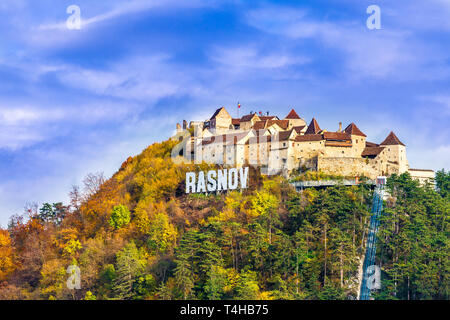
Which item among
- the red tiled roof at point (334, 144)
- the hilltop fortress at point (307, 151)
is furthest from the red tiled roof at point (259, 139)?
the red tiled roof at point (334, 144)

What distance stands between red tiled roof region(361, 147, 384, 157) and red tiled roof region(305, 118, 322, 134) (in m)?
7.10

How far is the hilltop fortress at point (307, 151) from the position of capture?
86750mm

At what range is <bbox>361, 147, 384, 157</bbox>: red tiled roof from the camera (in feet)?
287

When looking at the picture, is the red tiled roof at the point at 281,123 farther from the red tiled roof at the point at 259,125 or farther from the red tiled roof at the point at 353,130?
the red tiled roof at the point at 353,130

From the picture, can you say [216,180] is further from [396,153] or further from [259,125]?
[396,153]

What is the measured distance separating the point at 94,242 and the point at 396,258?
35.3m

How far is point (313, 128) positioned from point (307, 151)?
517 centimetres

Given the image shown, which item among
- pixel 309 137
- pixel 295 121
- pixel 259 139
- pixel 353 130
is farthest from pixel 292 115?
pixel 353 130

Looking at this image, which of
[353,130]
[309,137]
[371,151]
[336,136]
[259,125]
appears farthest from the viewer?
[259,125]

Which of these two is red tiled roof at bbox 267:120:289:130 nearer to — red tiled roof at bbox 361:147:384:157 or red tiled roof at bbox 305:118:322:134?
red tiled roof at bbox 305:118:322:134

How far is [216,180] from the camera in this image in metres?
89.7

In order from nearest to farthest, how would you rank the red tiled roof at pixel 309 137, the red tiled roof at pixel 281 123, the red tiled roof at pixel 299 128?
the red tiled roof at pixel 309 137, the red tiled roof at pixel 299 128, the red tiled roof at pixel 281 123
